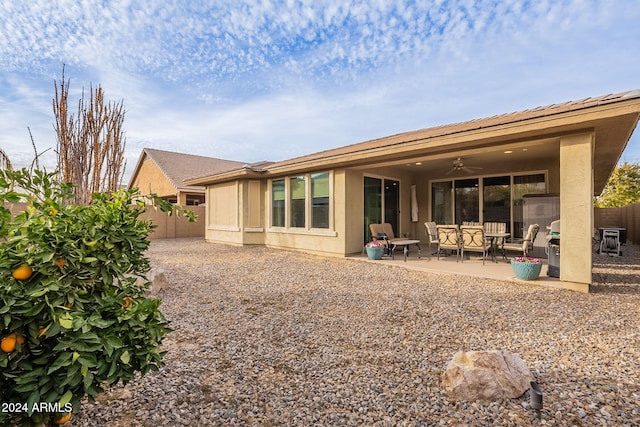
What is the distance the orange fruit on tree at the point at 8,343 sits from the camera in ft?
3.68

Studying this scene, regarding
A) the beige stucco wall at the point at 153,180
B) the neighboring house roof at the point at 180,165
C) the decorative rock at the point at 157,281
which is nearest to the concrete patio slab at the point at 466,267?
the decorative rock at the point at 157,281

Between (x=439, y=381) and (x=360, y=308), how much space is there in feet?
5.88

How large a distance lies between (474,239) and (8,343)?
24.1ft

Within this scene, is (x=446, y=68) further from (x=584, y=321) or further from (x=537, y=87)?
(x=584, y=321)

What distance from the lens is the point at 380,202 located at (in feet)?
31.1

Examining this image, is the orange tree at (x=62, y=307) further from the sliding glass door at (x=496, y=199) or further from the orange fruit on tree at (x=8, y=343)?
the sliding glass door at (x=496, y=199)

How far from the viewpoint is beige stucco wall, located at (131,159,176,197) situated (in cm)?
1932

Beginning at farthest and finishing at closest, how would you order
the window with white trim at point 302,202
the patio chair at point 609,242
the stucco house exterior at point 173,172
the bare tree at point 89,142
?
the stucco house exterior at point 173,172 → the patio chair at point 609,242 → the window with white trim at point 302,202 → the bare tree at point 89,142

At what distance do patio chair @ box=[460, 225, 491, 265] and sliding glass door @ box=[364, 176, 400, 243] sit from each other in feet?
8.99

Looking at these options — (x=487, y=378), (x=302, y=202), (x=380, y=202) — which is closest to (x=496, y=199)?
(x=380, y=202)

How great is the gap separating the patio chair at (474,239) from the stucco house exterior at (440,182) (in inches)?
63.9

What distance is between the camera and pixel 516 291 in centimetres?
477

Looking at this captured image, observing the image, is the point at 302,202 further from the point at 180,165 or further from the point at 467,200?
the point at 180,165

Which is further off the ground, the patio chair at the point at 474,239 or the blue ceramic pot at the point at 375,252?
the patio chair at the point at 474,239
